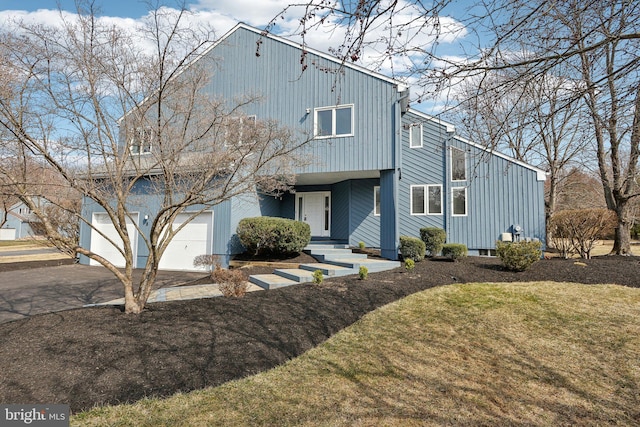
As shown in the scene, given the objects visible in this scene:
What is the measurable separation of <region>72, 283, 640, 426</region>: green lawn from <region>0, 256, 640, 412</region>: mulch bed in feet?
0.84

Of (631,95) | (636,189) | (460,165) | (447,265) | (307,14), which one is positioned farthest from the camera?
(460,165)

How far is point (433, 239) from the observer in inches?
457

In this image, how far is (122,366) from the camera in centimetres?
372

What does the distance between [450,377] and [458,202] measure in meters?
10.2

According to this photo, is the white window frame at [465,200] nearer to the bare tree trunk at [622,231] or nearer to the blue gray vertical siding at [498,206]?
the blue gray vertical siding at [498,206]

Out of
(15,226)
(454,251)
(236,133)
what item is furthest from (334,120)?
(15,226)

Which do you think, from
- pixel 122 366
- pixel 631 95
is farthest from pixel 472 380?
pixel 122 366

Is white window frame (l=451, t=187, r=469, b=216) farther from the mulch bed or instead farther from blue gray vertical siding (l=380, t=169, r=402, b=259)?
the mulch bed

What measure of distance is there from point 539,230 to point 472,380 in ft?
33.2

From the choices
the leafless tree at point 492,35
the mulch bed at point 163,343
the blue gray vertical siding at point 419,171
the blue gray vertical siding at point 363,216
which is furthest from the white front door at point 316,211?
the leafless tree at point 492,35

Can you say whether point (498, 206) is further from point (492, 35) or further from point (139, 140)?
point (139, 140)

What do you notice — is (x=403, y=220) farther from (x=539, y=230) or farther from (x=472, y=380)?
(x=472, y=380)

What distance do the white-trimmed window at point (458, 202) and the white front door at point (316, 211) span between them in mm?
4891

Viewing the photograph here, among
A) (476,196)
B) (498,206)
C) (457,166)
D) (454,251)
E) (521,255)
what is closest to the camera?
(521,255)
